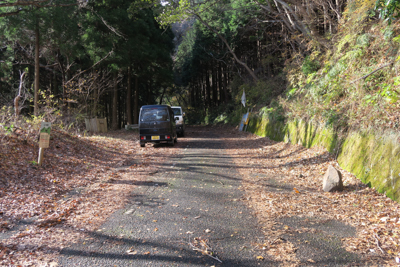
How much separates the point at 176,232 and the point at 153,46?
2180 cm

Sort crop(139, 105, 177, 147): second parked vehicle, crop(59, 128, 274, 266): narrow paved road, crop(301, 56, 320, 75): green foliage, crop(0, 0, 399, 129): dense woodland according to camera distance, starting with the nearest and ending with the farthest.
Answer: crop(59, 128, 274, 266): narrow paved road → crop(0, 0, 399, 129): dense woodland → crop(139, 105, 177, 147): second parked vehicle → crop(301, 56, 320, 75): green foliage

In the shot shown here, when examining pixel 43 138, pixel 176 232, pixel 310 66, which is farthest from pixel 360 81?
pixel 43 138

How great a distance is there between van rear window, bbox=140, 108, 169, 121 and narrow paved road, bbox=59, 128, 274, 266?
731 centimetres

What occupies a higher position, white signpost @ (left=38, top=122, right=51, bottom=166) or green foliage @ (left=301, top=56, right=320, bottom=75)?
green foliage @ (left=301, top=56, right=320, bottom=75)

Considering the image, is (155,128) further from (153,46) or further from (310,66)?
(153,46)

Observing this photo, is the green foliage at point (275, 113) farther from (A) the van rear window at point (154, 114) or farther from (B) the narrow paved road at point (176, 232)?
(B) the narrow paved road at point (176, 232)

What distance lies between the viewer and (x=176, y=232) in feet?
→ 12.8

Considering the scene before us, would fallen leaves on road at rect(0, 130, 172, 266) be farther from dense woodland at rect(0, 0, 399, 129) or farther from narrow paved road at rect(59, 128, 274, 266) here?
dense woodland at rect(0, 0, 399, 129)

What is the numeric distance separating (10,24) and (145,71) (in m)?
12.6

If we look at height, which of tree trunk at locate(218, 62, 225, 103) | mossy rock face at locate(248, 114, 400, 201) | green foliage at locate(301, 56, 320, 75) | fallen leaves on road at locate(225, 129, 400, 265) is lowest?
fallen leaves on road at locate(225, 129, 400, 265)

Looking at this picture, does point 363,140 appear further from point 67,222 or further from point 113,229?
point 67,222

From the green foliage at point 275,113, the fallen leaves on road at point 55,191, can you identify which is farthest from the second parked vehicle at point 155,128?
the green foliage at point 275,113

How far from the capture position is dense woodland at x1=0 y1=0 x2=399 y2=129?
1074 cm

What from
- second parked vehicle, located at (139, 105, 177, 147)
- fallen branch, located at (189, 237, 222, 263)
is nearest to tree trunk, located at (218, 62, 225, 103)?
second parked vehicle, located at (139, 105, 177, 147)
